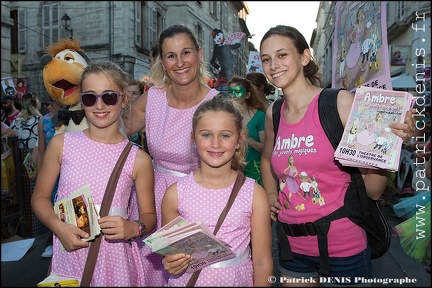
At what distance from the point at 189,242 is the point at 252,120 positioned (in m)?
3.03

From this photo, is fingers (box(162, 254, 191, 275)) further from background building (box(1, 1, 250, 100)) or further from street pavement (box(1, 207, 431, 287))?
background building (box(1, 1, 250, 100))

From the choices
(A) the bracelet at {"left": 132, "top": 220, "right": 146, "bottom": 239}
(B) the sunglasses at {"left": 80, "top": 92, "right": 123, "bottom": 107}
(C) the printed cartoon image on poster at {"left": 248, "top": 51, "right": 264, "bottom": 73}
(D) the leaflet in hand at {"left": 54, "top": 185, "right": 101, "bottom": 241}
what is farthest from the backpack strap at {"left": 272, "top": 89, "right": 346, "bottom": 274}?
(C) the printed cartoon image on poster at {"left": 248, "top": 51, "right": 264, "bottom": 73}

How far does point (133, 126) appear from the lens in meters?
2.98

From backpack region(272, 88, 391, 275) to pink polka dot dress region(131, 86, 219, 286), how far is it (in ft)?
2.89

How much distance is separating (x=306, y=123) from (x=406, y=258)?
3.49 m

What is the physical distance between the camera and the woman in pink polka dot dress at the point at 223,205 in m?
1.92

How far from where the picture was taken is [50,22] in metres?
19.1

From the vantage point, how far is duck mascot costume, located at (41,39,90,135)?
3002mm

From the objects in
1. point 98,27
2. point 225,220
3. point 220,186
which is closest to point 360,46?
point 220,186

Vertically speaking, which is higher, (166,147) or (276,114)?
(276,114)

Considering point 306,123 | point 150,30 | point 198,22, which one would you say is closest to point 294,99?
point 306,123

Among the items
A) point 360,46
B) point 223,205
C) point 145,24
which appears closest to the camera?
point 223,205

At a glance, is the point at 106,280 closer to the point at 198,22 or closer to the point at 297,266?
the point at 297,266

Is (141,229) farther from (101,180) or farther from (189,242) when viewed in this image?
(189,242)
